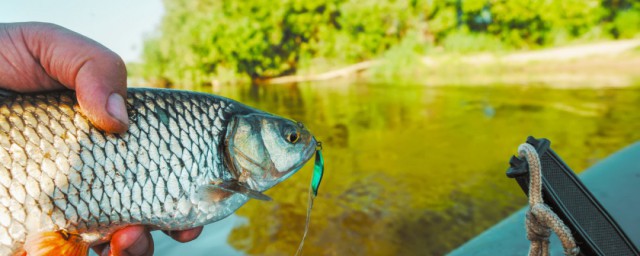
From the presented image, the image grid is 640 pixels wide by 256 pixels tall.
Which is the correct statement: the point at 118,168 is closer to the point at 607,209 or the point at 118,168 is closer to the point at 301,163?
the point at 301,163

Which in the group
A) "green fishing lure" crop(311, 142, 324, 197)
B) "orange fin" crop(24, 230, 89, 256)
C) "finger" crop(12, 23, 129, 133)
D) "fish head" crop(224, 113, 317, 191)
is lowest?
"orange fin" crop(24, 230, 89, 256)

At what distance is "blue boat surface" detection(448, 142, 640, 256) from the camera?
6.64 ft

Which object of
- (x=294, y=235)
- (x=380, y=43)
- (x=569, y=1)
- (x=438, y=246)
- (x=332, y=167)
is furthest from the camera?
(x=380, y=43)

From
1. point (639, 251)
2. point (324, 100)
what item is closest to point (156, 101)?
point (639, 251)

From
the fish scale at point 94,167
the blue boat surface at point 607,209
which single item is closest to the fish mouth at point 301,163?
the fish scale at point 94,167

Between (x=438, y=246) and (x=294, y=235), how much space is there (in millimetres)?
1031

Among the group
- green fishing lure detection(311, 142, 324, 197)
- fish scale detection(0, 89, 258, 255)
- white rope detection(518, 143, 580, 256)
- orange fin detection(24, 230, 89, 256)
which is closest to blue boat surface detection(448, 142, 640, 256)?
white rope detection(518, 143, 580, 256)

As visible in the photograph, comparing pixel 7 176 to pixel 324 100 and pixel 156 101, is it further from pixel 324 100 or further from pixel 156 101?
pixel 324 100

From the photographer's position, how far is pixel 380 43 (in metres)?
28.7

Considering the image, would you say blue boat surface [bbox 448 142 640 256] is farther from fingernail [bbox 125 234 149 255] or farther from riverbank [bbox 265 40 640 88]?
riverbank [bbox 265 40 640 88]

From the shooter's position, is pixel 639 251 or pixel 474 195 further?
pixel 474 195

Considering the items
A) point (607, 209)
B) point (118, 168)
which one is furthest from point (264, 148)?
point (607, 209)

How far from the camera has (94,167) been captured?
4.39 feet

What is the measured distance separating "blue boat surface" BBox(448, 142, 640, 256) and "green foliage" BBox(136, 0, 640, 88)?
21516 millimetres
